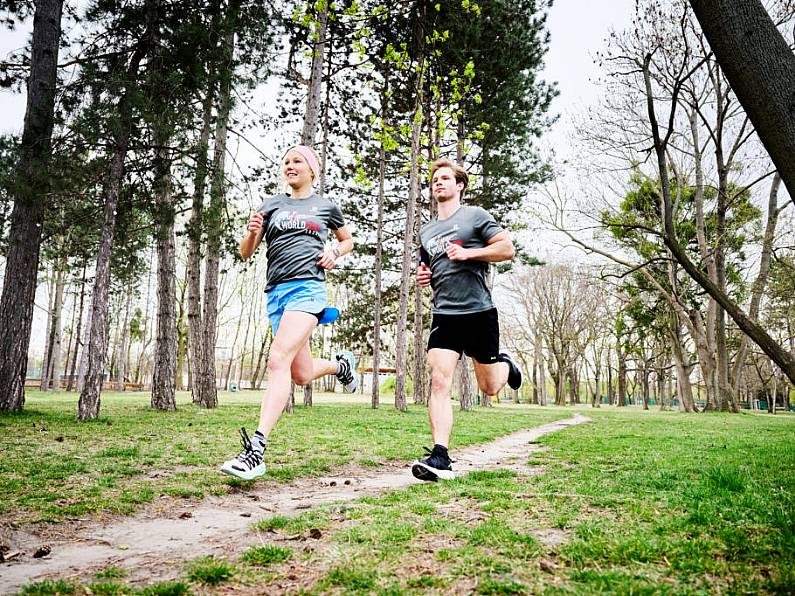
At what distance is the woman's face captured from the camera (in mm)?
4270

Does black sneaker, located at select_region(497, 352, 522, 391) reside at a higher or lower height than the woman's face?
lower

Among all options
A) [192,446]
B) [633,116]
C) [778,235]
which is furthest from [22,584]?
[778,235]

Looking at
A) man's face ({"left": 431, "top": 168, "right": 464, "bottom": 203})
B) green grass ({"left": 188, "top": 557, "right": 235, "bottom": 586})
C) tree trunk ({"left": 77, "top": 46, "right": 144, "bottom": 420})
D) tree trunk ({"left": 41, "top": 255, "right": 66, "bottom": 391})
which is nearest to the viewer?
green grass ({"left": 188, "top": 557, "right": 235, "bottom": 586})

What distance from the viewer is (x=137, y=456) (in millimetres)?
5207

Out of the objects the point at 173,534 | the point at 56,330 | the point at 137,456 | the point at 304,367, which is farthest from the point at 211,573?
the point at 56,330

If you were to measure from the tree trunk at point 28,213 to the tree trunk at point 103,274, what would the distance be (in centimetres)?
134

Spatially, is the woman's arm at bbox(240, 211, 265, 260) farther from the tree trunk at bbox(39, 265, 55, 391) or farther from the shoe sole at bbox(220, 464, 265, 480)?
the tree trunk at bbox(39, 265, 55, 391)

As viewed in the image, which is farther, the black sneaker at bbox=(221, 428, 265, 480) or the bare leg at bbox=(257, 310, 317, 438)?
the bare leg at bbox=(257, 310, 317, 438)

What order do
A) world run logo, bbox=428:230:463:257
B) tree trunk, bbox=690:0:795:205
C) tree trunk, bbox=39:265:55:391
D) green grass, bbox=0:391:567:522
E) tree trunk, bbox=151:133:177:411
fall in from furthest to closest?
tree trunk, bbox=39:265:55:391, tree trunk, bbox=151:133:177:411, world run logo, bbox=428:230:463:257, green grass, bbox=0:391:567:522, tree trunk, bbox=690:0:795:205

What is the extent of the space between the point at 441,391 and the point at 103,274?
6798mm

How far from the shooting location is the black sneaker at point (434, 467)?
4020 mm

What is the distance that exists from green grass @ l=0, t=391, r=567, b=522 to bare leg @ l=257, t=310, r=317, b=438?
67 cm

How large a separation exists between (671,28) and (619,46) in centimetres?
109

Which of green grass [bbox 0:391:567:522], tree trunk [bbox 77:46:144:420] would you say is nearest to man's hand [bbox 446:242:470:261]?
green grass [bbox 0:391:567:522]
